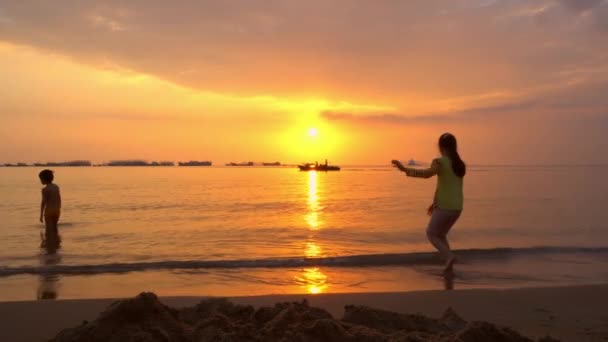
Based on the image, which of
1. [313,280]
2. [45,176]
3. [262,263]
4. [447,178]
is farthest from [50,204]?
[447,178]

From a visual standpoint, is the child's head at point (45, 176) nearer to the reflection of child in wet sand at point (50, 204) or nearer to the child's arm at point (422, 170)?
the reflection of child in wet sand at point (50, 204)

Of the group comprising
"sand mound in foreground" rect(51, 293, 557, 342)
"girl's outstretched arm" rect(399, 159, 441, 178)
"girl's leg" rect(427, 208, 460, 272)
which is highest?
"girl's outstretched arm" rect(399, 159, 441, 178)

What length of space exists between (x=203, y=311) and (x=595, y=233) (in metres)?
13.6

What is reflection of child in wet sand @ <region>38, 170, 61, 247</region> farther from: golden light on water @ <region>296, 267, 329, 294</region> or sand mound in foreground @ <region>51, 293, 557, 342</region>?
sand mound in foreground @ <region>51, 293, 557, 342</region>

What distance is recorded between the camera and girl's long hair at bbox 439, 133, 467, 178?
6723 millimetres

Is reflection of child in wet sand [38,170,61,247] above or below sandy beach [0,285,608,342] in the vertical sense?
above

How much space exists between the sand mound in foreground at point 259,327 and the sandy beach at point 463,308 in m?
1.07

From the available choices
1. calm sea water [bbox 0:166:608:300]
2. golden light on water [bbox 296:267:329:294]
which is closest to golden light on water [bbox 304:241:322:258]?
calm sea water [bbox 0:166:608:300]

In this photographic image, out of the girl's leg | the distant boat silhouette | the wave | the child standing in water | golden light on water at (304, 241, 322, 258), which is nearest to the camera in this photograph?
the child standing in water

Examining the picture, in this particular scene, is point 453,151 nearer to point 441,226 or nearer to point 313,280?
point 441,226

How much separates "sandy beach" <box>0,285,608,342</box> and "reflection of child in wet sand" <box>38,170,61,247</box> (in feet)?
22.4

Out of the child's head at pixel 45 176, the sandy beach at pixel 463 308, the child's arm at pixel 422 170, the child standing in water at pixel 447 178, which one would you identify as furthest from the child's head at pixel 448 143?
the child's head at pixel 45 176

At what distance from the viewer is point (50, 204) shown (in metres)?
11.6

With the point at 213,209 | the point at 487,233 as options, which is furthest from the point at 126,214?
the point at 487,233
